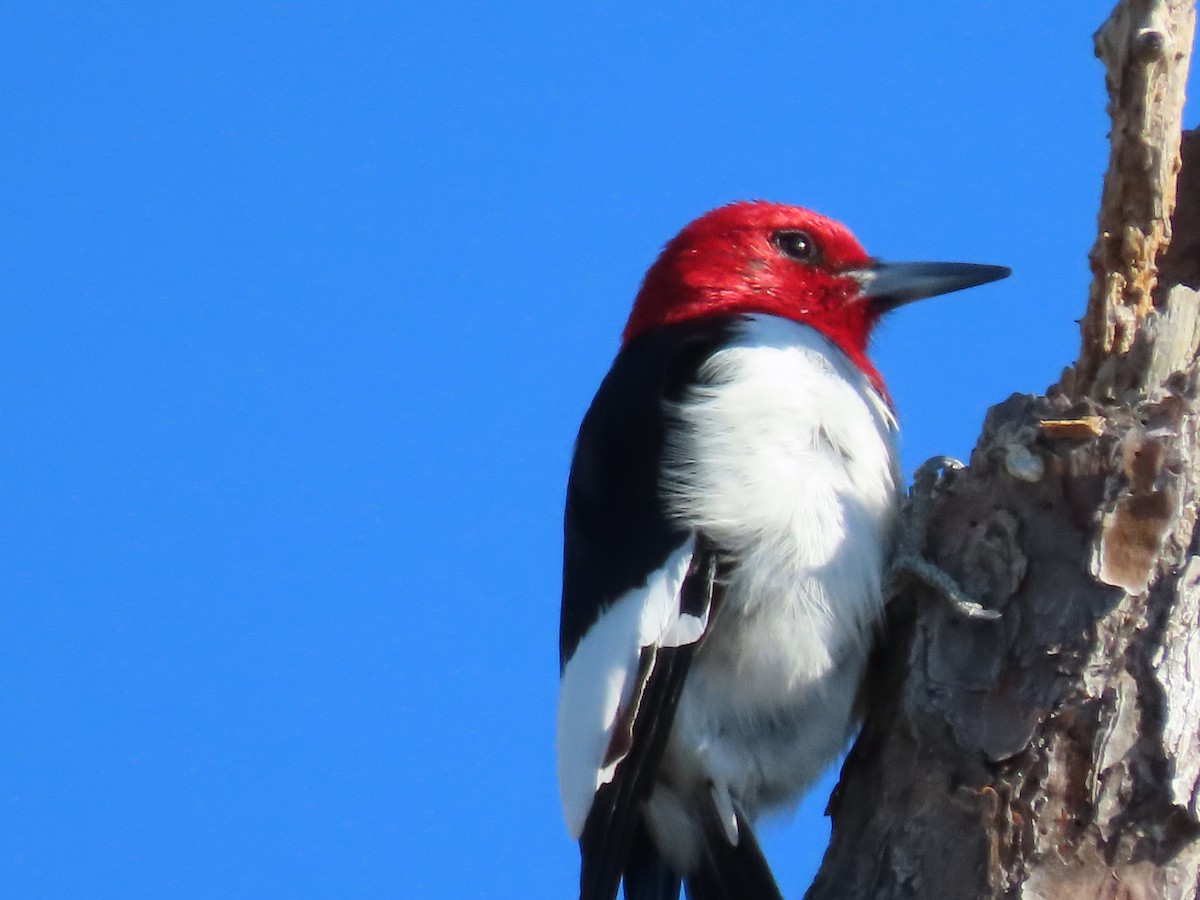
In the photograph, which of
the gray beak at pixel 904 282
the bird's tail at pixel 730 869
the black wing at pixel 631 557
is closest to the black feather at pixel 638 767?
the black wing at pixel 631 557

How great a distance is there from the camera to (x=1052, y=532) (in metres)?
2.88

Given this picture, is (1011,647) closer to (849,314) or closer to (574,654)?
(574,654)

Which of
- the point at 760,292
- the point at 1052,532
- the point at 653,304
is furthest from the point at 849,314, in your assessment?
the point at 1052,532

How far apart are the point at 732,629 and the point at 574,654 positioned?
462 mm

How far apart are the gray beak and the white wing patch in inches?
53.6

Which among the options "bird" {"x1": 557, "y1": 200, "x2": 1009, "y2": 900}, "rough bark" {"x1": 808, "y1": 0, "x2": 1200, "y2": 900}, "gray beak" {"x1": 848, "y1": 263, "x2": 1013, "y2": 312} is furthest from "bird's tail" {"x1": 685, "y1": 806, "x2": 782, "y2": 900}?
"gray beak" {"x1": 848, "y1": 263, "x2": 1013, "y2": 312}

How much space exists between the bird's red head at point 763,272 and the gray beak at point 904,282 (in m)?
0.03

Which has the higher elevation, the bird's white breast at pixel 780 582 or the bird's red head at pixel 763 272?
the bird's red head at pixel 763 272

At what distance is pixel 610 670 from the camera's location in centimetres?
316

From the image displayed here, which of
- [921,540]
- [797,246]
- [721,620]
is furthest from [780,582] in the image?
[797,246]

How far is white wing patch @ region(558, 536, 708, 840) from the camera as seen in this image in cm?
308

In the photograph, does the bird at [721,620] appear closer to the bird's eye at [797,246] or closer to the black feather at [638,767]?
the black feather at [638,767]

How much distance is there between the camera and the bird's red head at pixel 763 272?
421cm

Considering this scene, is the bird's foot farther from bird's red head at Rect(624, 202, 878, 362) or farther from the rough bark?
bird's red head at Rect(624, 202, 878, 362)
